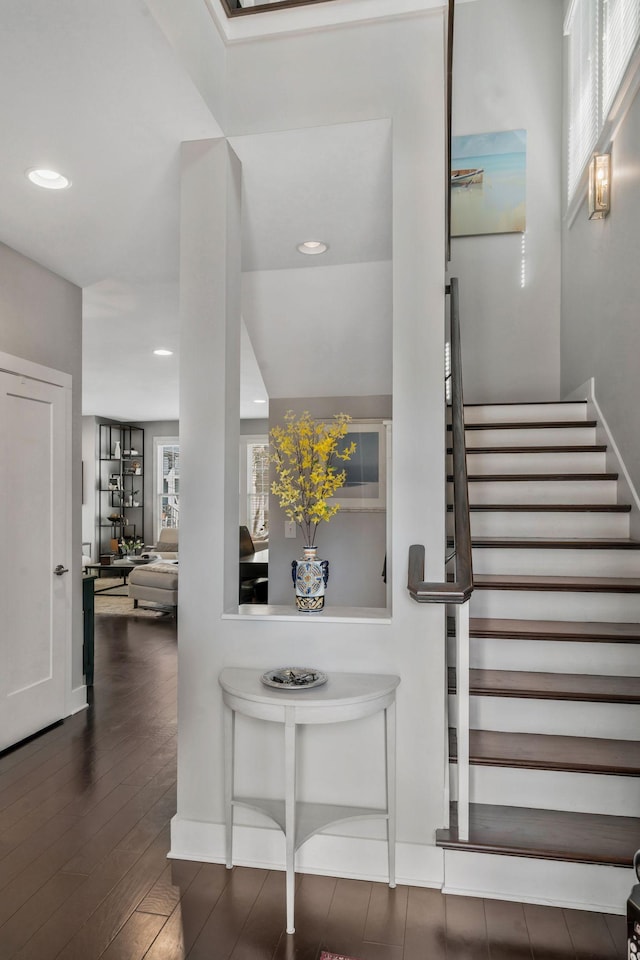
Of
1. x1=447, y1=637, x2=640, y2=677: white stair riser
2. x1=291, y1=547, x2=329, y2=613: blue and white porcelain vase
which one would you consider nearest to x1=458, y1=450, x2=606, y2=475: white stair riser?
x1=447, y1=637, x2=640, y2=677: white stair riser

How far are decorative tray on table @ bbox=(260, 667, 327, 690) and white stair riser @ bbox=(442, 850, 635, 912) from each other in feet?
2.39

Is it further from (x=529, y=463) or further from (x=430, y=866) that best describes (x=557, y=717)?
(x=529, y=463)

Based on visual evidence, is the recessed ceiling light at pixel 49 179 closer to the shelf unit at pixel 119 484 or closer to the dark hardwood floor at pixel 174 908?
the dark hardwood floor at pixel 174 908

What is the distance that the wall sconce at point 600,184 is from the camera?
3.61 metres

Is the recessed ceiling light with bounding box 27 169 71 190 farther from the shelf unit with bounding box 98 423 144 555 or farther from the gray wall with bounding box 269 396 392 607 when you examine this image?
the shelf unit with bounding box 98 423 144 555

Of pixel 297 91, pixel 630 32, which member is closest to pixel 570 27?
pixel 630 32

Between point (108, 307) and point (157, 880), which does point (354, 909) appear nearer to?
point (157, 880)

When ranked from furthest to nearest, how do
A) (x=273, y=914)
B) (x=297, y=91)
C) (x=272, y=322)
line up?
(x=272, y=322)
(x=297, y=91)
(x=273, y=914)

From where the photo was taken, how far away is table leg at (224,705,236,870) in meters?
2.29

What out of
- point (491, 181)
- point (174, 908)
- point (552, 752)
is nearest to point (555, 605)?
point (552, 752)

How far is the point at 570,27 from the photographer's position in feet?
16.1

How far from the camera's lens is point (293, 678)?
7.14 ft

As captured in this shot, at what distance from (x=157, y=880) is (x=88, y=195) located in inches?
107

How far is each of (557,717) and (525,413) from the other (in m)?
2.19
